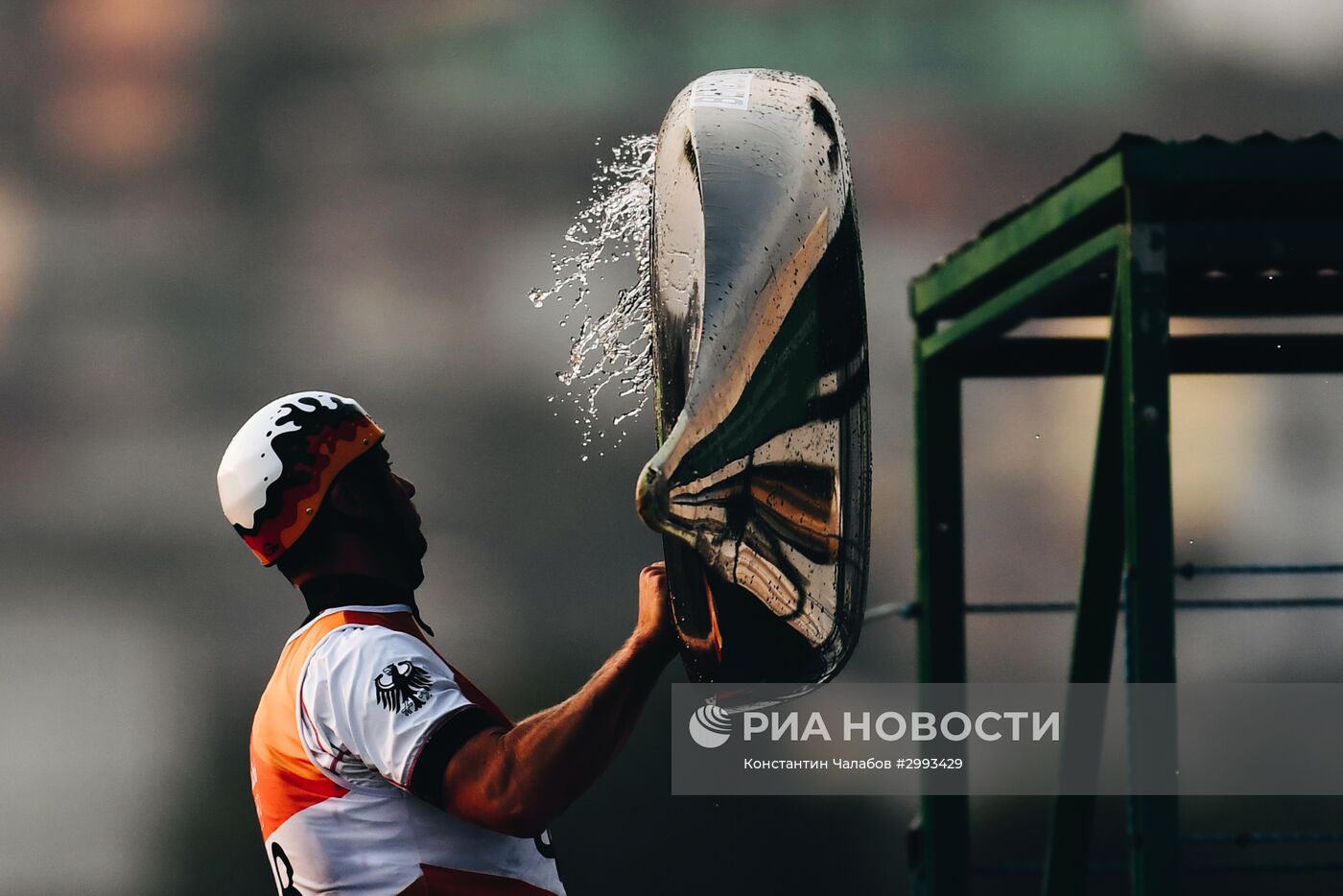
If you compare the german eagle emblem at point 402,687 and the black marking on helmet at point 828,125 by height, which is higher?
the black marking on helmet at point 828,125

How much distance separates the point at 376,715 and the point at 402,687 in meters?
0.04

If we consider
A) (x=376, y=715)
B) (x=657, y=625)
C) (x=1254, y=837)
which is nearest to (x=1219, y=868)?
(x=1254, y=837)

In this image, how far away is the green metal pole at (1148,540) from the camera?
6.75 ft

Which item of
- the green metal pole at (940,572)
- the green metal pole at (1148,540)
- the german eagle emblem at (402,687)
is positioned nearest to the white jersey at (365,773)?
the german eagle emblem at (402,687)

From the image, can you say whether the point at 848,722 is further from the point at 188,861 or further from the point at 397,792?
the point at 397,792

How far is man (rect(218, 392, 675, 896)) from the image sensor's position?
160 cm

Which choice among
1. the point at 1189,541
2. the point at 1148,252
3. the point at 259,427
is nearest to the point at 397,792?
the point at 259,427

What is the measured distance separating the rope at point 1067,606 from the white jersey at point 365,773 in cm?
89

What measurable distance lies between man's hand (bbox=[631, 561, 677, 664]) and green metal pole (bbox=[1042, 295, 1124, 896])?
906mm

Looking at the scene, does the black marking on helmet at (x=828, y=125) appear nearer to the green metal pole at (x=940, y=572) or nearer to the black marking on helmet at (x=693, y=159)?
the black marking on helmet at (x=693, y=159)

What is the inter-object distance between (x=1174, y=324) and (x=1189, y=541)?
2.37 feet

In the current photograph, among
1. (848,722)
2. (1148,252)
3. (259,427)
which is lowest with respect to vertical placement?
(848,722)

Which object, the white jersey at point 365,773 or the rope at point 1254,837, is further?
the rope at point 1254,837

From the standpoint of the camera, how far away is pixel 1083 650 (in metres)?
2.61
